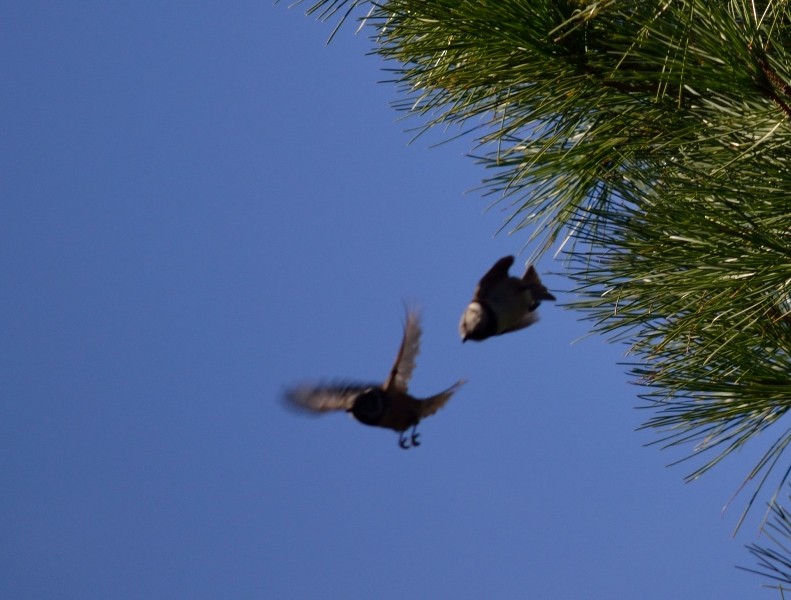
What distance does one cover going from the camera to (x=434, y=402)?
230cm

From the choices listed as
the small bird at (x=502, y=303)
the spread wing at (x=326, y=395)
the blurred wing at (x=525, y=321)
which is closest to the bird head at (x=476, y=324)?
the small bird at (x=502, y=303)

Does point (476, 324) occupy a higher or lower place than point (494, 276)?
lower

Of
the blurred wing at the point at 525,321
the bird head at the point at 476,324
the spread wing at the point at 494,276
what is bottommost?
the bird head at the point at 476,324

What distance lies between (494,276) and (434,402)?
377mm

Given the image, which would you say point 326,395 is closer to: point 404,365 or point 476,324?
point 404,365

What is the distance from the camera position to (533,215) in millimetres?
1982

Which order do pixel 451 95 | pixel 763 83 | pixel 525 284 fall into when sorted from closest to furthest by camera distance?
pixel 763 83, pixel 451 95, pixel 525 284

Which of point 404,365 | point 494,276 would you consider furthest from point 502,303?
point 404,365

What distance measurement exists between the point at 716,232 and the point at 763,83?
0.21m

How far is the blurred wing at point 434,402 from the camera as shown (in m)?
2.27

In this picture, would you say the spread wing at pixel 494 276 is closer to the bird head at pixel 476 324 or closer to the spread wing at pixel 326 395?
the bird head at pixel 476 324

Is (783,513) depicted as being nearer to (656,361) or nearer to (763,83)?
(656,361)

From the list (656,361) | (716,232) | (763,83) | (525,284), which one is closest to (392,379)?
(525,284)

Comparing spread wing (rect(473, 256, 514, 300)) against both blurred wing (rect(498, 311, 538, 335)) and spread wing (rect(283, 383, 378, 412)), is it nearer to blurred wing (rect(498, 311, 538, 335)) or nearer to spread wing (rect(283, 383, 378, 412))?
blurred wing (rect(498, 311, 538, 335))
